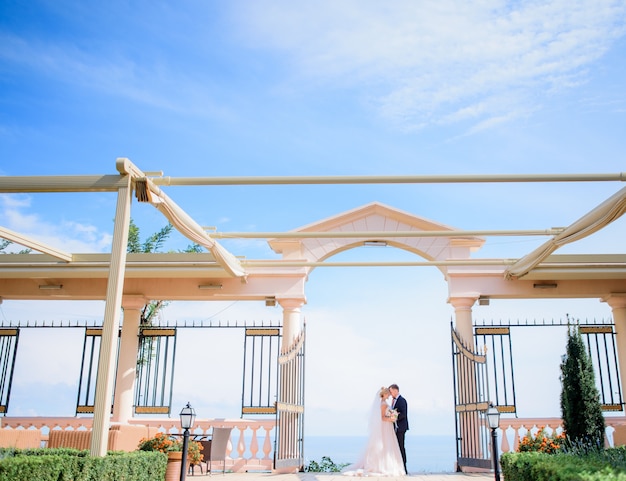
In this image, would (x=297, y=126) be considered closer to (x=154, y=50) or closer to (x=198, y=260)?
(x=154, y=50)

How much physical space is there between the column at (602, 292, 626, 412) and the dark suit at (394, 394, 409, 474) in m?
4.48

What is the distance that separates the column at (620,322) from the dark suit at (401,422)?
A: 4480mm

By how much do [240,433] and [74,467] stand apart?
6088 mm

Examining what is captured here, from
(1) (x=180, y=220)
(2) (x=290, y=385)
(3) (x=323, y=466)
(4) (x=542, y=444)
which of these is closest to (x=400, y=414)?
(2) (x=290, y=385)

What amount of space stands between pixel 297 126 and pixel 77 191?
345cm

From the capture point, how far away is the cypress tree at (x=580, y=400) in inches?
410

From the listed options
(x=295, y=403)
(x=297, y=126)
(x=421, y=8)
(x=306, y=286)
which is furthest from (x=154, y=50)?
(x=295, y=403)

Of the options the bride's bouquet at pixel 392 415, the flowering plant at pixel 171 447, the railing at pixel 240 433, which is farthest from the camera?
the railing at pixel 240 433

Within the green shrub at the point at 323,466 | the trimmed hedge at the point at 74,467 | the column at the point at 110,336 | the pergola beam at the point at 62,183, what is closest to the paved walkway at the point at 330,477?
the green shrub at the point at 323,466

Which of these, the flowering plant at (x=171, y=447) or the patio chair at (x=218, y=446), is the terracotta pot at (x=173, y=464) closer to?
the flowering plant at (x=171, y=447)

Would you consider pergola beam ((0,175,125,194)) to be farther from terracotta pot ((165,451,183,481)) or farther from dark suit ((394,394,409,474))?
dark suit ((394,394,409,474))

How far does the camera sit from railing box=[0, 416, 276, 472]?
39.5 ft

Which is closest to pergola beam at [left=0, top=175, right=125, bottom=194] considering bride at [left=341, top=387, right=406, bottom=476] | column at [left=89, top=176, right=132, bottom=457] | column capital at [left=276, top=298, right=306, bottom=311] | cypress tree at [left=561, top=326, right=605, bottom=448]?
column at [left=89, top=176, right=132, bottom=457]

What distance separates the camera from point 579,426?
412 inches
